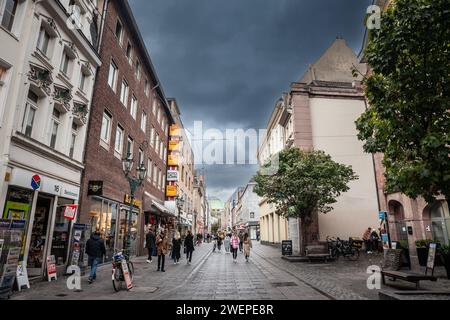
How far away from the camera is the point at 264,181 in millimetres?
20109

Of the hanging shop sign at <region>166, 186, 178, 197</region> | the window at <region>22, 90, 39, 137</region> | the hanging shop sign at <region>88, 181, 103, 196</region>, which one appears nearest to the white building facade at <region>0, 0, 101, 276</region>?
the window at <region>22, 90, 39, 137</region>

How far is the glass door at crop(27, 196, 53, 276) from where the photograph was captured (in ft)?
34.0

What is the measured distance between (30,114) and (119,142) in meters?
8.08

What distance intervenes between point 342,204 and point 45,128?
21883 millimetres

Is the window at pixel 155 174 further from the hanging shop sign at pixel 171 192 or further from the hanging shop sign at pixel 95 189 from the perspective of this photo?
the hanging shop sign at pixel 95 189

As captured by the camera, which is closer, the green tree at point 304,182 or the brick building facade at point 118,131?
the brick building facade at point 118,131

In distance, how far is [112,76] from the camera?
1730 centimetres

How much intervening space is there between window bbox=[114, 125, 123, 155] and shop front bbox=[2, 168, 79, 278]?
532 cm

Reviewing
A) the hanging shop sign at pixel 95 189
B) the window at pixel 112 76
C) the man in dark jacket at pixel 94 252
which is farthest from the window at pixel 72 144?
the window at pixel 112 76

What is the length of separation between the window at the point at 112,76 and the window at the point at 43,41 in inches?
220

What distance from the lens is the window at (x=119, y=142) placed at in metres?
17.8

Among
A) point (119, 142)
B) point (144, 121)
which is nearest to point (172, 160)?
point (144, 121)

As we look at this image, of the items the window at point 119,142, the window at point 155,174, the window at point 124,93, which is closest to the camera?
the window at point 119,142

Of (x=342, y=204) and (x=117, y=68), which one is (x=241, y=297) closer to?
(x=117, y=68)
